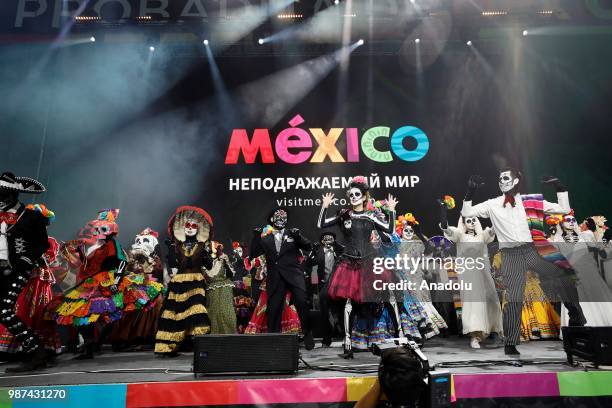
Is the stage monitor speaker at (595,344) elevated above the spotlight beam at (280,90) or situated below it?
below

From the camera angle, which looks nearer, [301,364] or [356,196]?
[301,364]

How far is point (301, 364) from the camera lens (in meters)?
4.00

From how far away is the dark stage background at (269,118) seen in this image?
8.48m

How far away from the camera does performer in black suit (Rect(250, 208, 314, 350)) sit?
523cm

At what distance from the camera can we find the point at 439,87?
8.94 metres

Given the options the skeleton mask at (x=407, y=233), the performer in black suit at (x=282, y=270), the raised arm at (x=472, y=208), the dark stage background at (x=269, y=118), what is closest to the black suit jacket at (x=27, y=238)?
the performer in black suit at (x=282, y=270)

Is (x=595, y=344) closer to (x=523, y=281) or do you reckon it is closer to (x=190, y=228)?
(x=523, y=281)

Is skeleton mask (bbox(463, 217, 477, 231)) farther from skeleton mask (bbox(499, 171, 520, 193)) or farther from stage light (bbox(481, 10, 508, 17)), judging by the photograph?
stage light (bbox(481, 10, 508, 17))

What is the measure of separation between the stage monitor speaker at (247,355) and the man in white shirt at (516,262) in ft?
7.39

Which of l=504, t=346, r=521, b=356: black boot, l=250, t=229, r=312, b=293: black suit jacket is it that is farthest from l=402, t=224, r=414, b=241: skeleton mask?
l=504, t=346, r=521, b=356: black boot

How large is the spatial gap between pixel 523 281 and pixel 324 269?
11.1 ft

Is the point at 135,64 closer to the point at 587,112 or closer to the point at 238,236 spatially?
the point at 238,236

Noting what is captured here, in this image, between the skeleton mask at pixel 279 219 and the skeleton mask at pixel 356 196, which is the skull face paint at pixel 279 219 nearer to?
the skeleton mask at pixel 279 219

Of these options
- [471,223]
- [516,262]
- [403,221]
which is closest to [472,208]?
[516,262]
